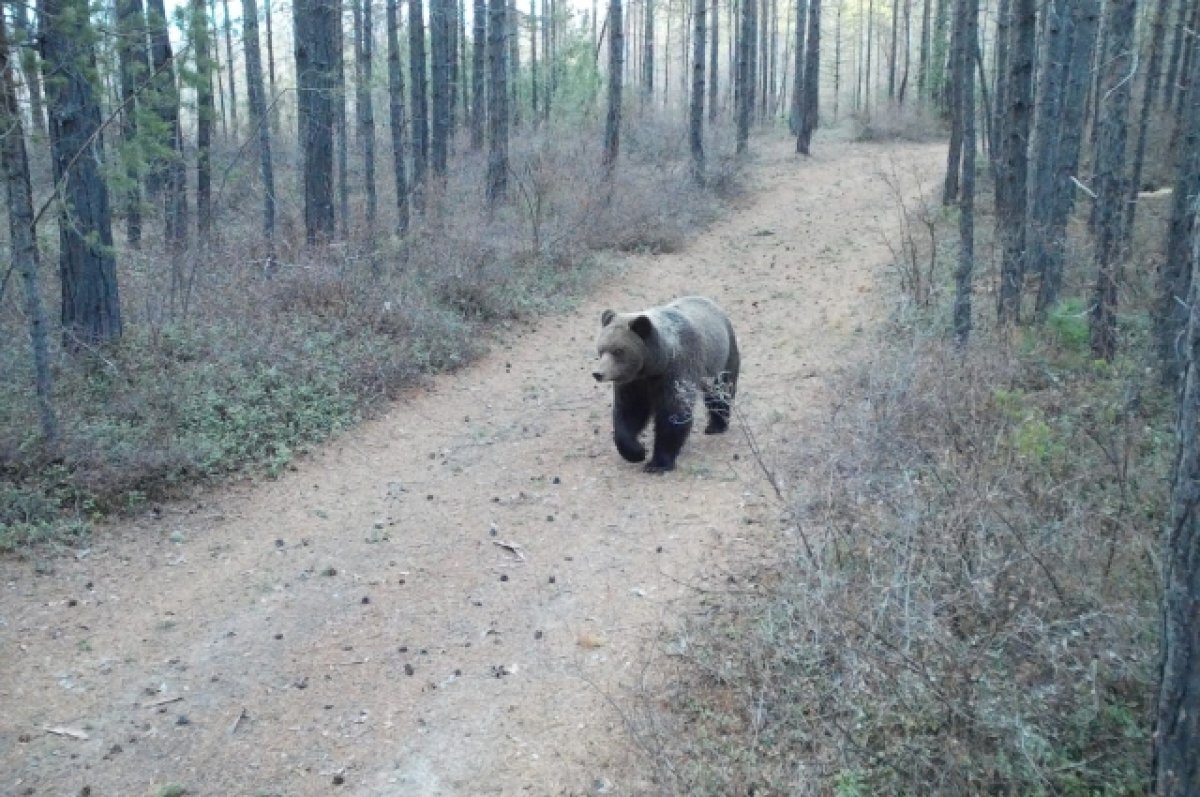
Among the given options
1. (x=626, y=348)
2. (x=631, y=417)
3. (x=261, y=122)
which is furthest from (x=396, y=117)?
(x=626, y=348)

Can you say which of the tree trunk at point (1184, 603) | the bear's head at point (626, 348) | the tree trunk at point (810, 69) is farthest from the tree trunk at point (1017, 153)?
the tree trunk at point (810, 69)

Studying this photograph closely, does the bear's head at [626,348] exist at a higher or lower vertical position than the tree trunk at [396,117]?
lower

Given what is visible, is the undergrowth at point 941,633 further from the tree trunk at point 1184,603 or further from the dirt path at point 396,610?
the dirt path at point 396,610

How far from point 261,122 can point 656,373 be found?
9.24m

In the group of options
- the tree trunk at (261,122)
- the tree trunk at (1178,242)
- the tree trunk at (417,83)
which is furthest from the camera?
the tree trunk at (417,83)

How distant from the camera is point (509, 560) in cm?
770

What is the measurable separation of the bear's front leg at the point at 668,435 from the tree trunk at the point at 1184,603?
5.81 metres

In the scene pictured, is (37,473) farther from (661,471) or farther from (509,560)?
(661,471)

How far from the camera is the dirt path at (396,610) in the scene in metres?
5.29

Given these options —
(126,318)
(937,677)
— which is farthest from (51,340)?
(937,677)

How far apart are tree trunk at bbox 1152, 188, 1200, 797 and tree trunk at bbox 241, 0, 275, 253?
12642 millimetres

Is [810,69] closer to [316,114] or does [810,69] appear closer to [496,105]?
[496,105]

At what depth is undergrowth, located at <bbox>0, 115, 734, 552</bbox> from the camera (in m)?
8.40

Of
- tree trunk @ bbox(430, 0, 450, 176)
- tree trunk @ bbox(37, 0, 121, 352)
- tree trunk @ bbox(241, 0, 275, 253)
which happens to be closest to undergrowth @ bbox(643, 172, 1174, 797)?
tree trunk @ bbox(37, 0, 121, 352)
